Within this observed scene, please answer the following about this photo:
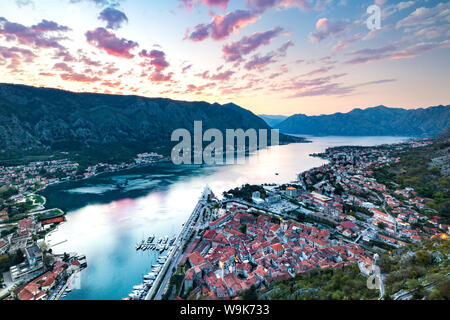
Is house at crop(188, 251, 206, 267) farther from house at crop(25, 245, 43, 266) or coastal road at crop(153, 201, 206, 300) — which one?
house at crop(25, 245, 43, 266)

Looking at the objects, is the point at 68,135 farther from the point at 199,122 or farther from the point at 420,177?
the point at 420,177

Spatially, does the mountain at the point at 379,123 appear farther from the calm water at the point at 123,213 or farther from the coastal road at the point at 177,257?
the coastal road at the point at 177,257

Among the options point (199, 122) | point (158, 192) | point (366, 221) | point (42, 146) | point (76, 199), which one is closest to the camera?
point (366, 221)

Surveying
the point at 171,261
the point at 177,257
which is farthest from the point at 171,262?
the point at 177,257

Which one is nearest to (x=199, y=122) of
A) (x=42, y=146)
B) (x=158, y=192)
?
(x=42, y=146)

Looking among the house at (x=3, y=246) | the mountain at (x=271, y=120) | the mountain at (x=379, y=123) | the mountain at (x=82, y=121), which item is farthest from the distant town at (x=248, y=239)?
the mountain at (x=271, y=120)
